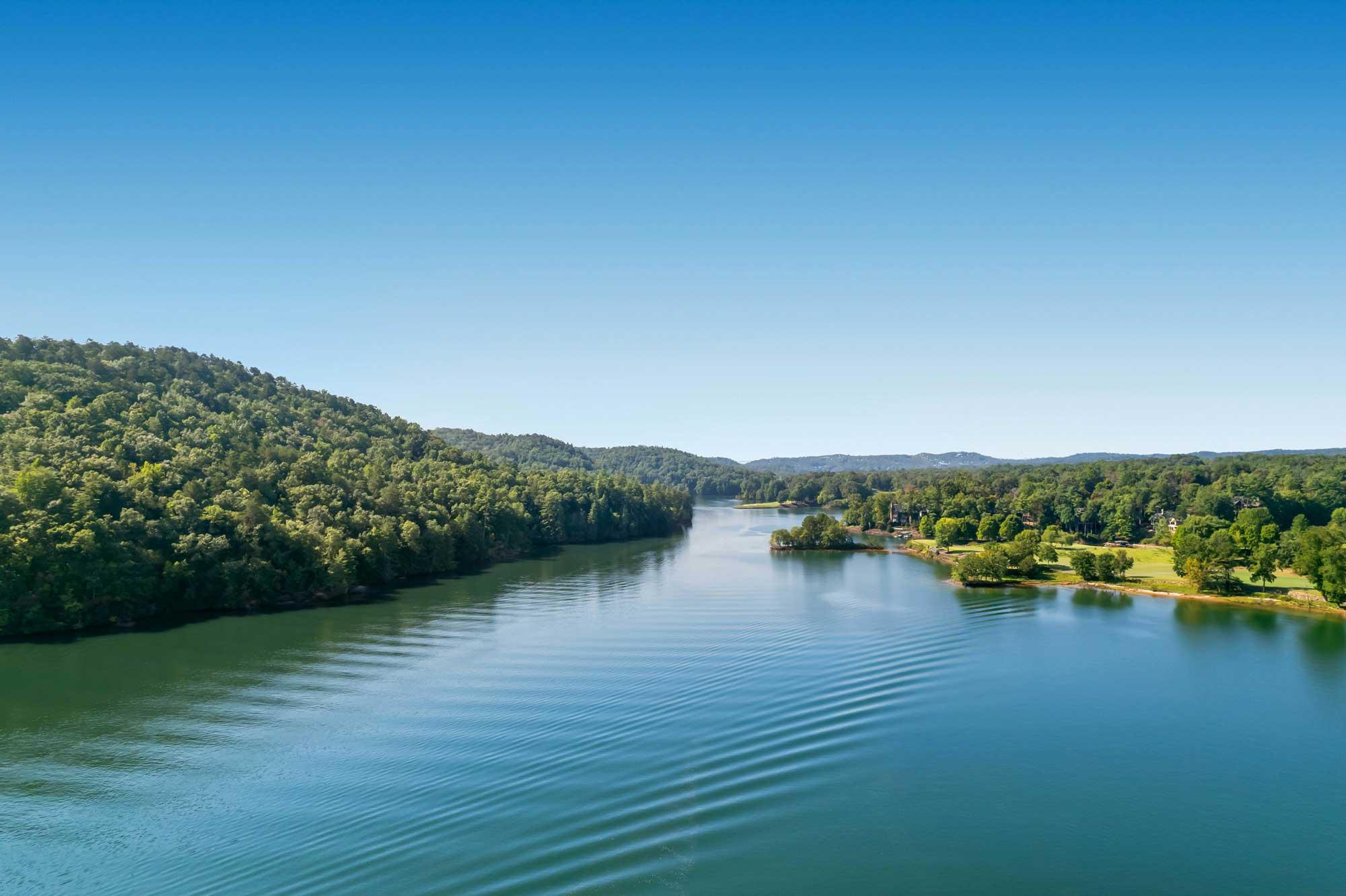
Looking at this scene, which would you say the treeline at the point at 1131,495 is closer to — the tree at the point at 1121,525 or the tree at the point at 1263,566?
the tree at the point at 1121,525

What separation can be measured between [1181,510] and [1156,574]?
100ft

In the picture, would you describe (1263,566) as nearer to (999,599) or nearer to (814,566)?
(999,599)

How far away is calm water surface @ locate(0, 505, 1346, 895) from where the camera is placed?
1638 centimetres

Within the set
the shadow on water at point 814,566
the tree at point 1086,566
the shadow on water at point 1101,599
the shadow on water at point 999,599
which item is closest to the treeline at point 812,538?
the shadow on water at point 814,566

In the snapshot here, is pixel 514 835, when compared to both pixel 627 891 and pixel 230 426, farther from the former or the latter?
pixel 230 426

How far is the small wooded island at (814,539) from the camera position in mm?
85375

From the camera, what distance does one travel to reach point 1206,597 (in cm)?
5203

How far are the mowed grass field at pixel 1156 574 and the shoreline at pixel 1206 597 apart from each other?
75 centimetres

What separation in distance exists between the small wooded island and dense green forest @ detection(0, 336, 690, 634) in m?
25.4

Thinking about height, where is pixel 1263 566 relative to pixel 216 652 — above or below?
above

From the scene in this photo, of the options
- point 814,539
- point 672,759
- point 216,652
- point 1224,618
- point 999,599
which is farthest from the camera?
point 814,539

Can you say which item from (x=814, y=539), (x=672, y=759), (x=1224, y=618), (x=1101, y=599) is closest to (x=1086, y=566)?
(x=1101, y=599)

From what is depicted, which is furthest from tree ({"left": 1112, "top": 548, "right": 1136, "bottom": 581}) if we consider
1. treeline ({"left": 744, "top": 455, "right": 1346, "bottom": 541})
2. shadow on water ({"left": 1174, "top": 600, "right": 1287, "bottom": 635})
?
treeline ({"left": 744, "top": 455, "right": 1346, "bottom": 541})

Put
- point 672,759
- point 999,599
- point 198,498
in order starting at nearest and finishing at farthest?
point 672,759
point 198,498
point 999,599
